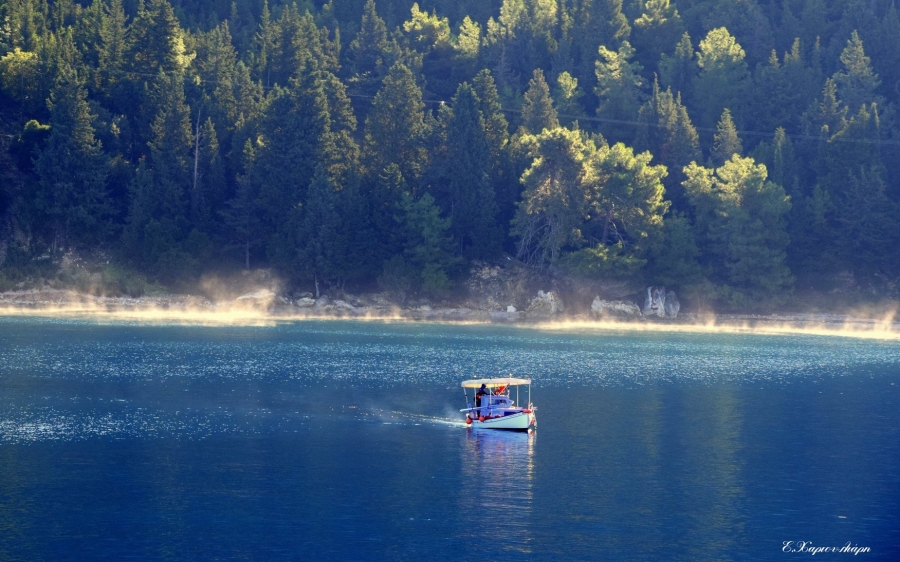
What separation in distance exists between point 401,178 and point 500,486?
8142 cm

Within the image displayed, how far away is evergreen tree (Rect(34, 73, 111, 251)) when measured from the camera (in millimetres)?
116188

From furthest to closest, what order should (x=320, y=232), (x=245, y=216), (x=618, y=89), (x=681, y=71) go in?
(x=681, y=71)
(x=618, y=89)
(x=245, y=216)
(x=320, y=232)

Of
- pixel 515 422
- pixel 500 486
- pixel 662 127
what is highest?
pixel 662 127

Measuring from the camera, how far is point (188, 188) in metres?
124

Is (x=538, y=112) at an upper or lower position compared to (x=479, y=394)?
upper

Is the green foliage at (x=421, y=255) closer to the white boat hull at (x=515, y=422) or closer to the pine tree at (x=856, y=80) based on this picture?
the pine tree at (x=856, y=80)

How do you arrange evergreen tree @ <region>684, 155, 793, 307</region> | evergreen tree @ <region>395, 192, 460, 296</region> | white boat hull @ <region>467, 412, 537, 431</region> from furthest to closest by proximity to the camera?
1. evergreen tree @ <region>684, 155, 793, 307</region>
2. evergreen tree @ <region>395, 192, 460, 296</region>
3. white boat hull @ <region>467, 412, 537, 431</region>

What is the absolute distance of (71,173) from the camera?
117m

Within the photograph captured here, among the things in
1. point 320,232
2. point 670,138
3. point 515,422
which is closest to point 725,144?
point 670,138

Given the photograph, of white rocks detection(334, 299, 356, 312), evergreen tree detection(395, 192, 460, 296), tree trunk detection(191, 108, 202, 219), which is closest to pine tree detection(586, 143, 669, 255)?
evergreen tree detection(395, 192, 460, 296)

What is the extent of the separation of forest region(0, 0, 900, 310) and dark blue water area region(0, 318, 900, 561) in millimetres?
35016

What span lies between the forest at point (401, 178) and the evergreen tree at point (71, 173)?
0.20 meters

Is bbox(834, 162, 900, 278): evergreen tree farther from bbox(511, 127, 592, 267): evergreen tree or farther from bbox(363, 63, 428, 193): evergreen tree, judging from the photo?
bbox(363, 63, 428, 193): evergreen tree

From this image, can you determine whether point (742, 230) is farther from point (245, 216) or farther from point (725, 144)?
point (245, 216)
